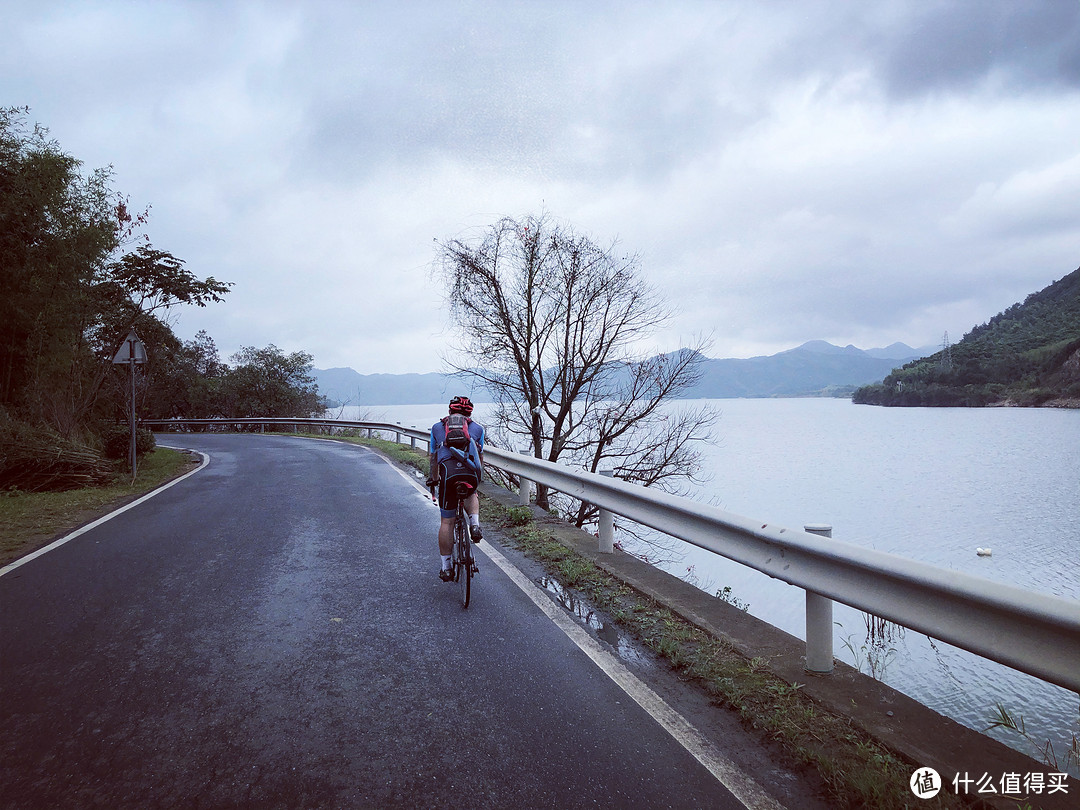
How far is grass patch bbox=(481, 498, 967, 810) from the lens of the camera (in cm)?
266

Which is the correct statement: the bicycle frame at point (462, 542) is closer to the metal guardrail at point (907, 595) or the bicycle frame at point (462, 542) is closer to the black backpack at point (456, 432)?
the black backpack at point (456, 432)

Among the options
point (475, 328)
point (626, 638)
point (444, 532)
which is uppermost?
point (475, 328)

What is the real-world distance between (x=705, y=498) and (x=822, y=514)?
14.0 feet

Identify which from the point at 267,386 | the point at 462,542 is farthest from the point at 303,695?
the point at 267,386

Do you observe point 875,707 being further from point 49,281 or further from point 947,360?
point 947,360

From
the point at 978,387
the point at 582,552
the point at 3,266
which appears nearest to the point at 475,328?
the point at 3,266

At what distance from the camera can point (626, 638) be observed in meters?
4.57

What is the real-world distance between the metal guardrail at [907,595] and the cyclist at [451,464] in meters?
1.76

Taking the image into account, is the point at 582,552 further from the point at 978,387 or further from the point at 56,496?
the point at 978,387

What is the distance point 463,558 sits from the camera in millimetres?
5531

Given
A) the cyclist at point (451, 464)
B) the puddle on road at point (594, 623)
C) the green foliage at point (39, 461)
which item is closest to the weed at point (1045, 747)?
the puddle on road at point (594, 623)

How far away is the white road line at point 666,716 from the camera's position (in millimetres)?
2727

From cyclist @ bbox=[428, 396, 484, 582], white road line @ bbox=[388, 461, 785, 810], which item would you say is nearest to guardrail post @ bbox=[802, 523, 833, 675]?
white road line @ bbox=[388, 461, 785, 810]

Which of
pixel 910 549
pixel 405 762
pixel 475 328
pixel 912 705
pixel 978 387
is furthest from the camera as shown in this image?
pixel 978 387
